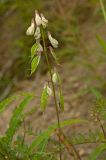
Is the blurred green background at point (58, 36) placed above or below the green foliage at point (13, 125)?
above

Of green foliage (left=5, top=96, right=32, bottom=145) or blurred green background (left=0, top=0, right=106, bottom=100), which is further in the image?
blurred green background (left=0, top=0, right=106, bottom=100)

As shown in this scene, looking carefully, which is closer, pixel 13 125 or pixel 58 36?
pixel 13 125

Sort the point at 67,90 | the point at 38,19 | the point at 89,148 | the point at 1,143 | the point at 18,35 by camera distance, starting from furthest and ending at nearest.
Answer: the point at 18,35
the point at 67,90
the point at 89,148
the point at 1,143
the point at 38,19

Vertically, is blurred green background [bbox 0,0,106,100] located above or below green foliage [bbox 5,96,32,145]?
above

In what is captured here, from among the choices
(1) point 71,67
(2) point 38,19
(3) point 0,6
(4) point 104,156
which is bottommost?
(4) point 104,156

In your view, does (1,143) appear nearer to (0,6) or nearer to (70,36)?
(70,36)

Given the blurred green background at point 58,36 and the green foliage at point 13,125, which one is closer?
the green foliage at point 13,125

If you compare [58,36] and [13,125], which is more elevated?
[58,36]

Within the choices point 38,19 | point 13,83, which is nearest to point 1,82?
point 13,83
